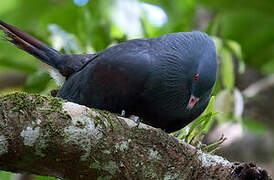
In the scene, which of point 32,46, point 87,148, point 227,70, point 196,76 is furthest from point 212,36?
point 87,148

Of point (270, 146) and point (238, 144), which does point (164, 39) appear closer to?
point (238, 144)

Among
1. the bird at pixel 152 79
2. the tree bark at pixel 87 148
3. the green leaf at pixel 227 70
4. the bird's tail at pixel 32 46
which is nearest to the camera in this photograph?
the tree bark at pixel 87 148

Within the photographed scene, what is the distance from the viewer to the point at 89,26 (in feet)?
16.4

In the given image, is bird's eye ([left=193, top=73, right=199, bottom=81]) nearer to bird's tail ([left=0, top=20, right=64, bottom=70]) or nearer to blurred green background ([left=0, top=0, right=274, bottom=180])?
blurred green background ([left=0, top=0, right=274, bottom=180])

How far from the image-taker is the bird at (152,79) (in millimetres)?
3660

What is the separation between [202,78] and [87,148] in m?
1.40

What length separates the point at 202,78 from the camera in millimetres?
3729

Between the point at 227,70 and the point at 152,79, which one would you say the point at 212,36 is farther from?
the point at 152,79

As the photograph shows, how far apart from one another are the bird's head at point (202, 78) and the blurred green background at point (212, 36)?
2.30 ft

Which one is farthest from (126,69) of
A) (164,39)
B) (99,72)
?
(164,39)

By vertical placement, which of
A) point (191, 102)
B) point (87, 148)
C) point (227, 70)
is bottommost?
point (87, 148)

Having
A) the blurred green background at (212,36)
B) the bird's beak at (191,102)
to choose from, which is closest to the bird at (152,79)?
the bird's beak at (191,102)

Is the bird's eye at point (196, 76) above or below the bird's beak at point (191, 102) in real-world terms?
above

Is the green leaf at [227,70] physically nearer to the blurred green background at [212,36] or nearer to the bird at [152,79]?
the blurred green background at [212,36]
